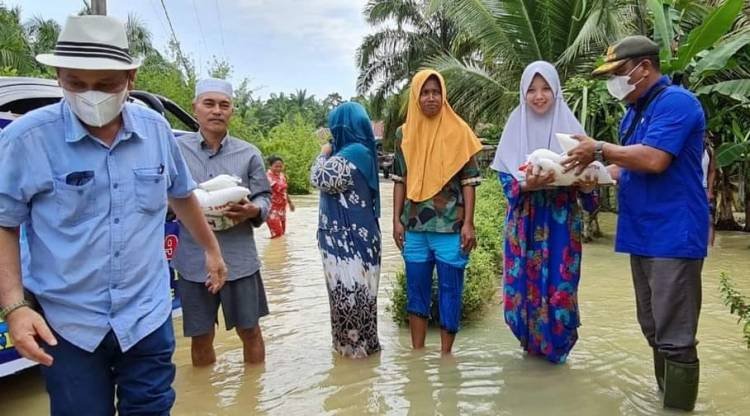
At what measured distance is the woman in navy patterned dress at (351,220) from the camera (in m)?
4.14

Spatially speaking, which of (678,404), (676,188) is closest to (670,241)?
(676,188)

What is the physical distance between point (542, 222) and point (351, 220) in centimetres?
117

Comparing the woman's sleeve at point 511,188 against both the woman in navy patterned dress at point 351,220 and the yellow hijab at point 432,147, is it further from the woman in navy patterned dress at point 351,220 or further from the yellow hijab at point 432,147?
the woman in navy patterned dress at point 351,220

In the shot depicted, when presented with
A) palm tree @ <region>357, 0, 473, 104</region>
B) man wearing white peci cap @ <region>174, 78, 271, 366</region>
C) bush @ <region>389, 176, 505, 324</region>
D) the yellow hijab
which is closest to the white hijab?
the yellow hijab

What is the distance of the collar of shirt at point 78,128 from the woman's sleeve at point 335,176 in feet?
6.52

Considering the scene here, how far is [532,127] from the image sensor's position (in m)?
3.89

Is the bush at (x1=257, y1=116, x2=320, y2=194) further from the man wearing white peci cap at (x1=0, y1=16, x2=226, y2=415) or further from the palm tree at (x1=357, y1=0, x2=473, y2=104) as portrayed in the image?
the man wearing white peci cap at (x1=0, y1=16, x2=226, y2=415)

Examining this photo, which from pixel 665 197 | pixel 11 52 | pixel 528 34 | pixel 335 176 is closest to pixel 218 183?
pixel 335 176

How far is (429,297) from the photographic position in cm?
428

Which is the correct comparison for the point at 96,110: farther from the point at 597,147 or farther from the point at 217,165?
the point at 597,147

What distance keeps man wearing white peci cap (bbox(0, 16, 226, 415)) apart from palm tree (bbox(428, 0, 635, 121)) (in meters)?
9.82

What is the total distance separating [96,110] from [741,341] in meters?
4.43

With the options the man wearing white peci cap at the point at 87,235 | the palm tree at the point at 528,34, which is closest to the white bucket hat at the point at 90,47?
the man wearing white peci cap at the point at 87,235

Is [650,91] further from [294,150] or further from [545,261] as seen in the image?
[294,150]
